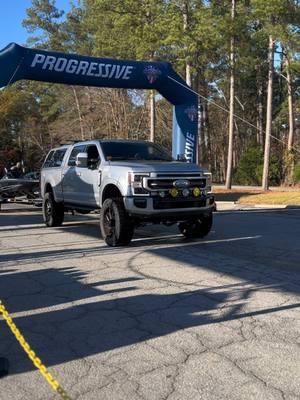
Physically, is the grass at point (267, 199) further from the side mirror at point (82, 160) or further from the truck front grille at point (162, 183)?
the truck front grille at point (162, 183)

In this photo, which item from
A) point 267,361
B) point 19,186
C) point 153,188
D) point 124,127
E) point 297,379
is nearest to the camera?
point 297,379

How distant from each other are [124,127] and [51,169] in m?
29.3

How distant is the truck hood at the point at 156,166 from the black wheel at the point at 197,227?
0.99m

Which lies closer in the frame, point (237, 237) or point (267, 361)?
point (267, 361)

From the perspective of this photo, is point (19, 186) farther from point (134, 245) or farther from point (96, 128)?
point (96, 128)

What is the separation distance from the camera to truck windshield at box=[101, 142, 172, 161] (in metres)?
11.4

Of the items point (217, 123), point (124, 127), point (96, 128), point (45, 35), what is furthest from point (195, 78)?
point (45, 35)

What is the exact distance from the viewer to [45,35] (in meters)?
55.4

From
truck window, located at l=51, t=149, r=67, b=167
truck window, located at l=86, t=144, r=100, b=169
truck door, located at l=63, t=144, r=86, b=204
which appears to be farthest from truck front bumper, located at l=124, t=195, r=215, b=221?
truck window, located at l=51, t=149, r=67, b=167

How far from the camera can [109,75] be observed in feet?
56.4

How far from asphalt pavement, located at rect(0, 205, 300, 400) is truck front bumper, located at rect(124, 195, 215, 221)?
1.95 feet

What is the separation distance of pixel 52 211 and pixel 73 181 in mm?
1647

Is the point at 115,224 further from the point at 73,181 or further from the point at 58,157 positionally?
the point at 58,157

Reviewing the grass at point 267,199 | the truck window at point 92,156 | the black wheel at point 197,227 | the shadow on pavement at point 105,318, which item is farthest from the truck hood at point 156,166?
the grass at point 267,199
